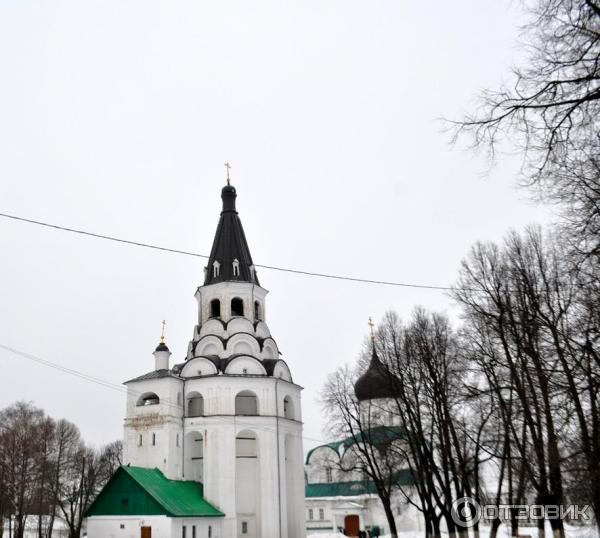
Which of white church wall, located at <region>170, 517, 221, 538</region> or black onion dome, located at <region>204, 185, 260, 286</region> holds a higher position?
black onion dome, located at <region>204, 185, 260, 286</region>

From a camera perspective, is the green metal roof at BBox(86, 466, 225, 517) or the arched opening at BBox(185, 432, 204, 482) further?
the arched opening at BBox(185, 432, 204, 482)

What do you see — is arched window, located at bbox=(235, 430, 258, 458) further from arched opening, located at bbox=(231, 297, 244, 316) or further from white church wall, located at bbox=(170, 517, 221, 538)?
arched opening, located at bbox=(231, 297, 244, 316)

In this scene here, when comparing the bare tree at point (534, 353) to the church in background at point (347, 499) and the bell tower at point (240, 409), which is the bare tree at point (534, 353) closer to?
the church in background at point (347, 499)

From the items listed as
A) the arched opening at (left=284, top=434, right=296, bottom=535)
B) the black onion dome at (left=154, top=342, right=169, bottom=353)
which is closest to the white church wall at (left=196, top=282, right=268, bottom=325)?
the black onion dome at (left=154, top=342, right=169, bottom=353)

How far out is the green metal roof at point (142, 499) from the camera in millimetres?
32531

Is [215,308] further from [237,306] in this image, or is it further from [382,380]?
[382,380]

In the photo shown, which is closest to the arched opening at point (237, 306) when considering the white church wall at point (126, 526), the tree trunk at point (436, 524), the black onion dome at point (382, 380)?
the black onion dome at point (382, 380)

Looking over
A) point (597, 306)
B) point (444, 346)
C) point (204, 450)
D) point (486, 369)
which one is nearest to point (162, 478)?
point (204, 450)

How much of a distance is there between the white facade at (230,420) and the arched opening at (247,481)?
2.4 inches

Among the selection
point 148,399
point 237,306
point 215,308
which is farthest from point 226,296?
point 148,399

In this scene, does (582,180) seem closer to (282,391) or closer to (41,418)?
(282,391)

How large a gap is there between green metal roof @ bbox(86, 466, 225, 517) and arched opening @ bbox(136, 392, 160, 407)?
208 inches

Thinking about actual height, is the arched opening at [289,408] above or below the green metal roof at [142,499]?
above

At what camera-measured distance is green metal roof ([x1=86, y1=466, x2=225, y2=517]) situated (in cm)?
3253
